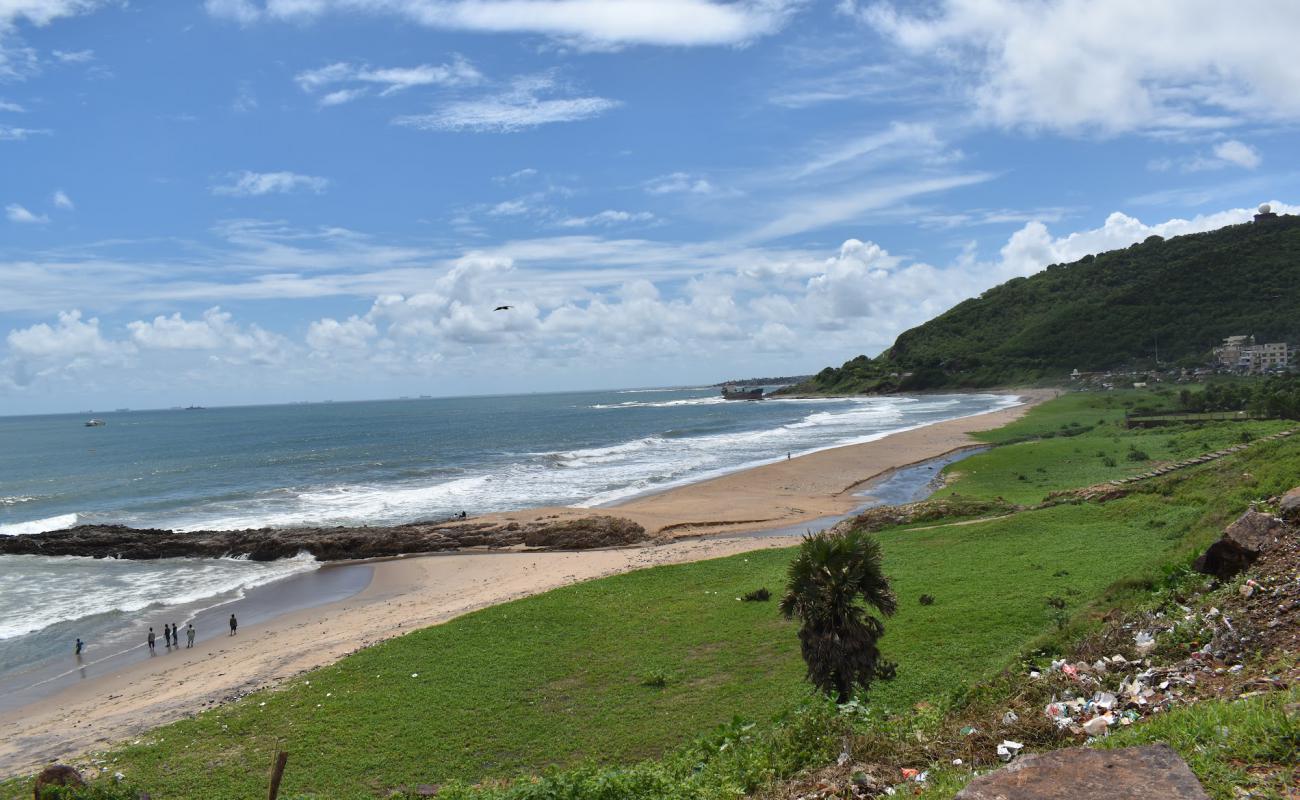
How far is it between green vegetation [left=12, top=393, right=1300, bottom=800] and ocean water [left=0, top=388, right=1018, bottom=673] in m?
15.9

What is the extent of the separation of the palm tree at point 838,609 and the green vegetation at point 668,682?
2.09 feet

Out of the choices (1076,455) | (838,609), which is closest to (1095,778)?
(838,609)

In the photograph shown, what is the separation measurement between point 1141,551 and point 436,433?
10800 centimetres

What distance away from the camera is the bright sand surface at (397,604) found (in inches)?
727

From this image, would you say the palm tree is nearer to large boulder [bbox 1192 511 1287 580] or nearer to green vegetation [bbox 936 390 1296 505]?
large boulder [bbox 1192 511 1287 580]

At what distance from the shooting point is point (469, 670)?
17641mm

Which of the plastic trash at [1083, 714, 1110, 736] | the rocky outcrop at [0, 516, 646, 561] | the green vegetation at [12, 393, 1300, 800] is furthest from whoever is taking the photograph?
the rocky outcrop at [0, 516, 646, 561]

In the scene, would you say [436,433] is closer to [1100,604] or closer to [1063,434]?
[1063,434]

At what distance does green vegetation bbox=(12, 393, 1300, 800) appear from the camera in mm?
9500

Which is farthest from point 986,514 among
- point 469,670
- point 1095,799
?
point 1095,799

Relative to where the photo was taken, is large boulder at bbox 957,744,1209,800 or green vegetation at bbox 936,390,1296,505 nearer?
large boulder at bbox 957,744,1209,800

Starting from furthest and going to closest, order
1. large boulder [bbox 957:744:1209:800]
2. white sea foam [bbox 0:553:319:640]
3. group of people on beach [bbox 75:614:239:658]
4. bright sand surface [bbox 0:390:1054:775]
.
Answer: white sea foam [bbox 0:553:319:640] < group of people on beach [bbox 75:614:239:658] < bright sand surface [bbox 0:390:1054:775] < large boulder [bbox 957:744:1209:800]

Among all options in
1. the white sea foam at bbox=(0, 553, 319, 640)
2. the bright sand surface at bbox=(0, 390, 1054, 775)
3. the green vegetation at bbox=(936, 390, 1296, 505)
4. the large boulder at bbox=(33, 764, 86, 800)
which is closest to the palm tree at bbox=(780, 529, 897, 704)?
the large boulder at bbox=(33, 764, 86, 800)

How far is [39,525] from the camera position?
50.4 meters
